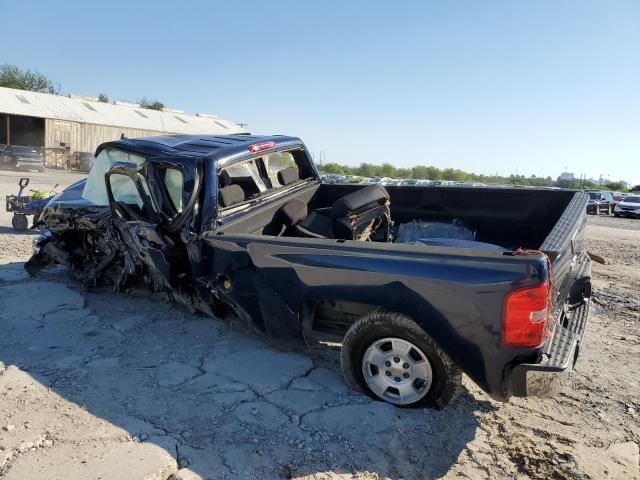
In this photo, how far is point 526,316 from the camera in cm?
264

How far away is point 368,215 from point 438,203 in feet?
3.92

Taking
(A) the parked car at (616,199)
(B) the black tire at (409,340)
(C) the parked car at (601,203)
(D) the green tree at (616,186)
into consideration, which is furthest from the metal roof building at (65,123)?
(D) the green tree at (616,186)

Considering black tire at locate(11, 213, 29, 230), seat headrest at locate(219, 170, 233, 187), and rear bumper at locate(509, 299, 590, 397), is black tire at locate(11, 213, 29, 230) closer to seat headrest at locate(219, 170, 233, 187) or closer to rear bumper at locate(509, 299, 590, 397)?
seat headrest at locate(219, 170, 233, 187)

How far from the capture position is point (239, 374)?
12.4 feet

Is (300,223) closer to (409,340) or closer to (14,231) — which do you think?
(409,340)

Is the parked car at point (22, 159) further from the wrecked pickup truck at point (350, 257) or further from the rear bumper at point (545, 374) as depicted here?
the rear bumper at point (545, 374)

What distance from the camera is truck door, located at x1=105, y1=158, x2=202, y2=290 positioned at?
415cm

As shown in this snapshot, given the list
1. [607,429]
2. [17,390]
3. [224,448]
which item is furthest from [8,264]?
[607,429]

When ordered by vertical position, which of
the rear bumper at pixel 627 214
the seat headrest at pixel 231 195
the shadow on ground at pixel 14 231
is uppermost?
the seat headrest at pixel 231 195

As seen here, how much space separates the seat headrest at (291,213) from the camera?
15.5 feet

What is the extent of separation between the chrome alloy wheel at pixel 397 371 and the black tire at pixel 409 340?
3 centimetres

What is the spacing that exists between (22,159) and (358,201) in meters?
30.5

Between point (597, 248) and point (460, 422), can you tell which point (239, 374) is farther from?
point (597, 248)

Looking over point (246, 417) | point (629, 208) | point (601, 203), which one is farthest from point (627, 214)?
point (246, 417)
